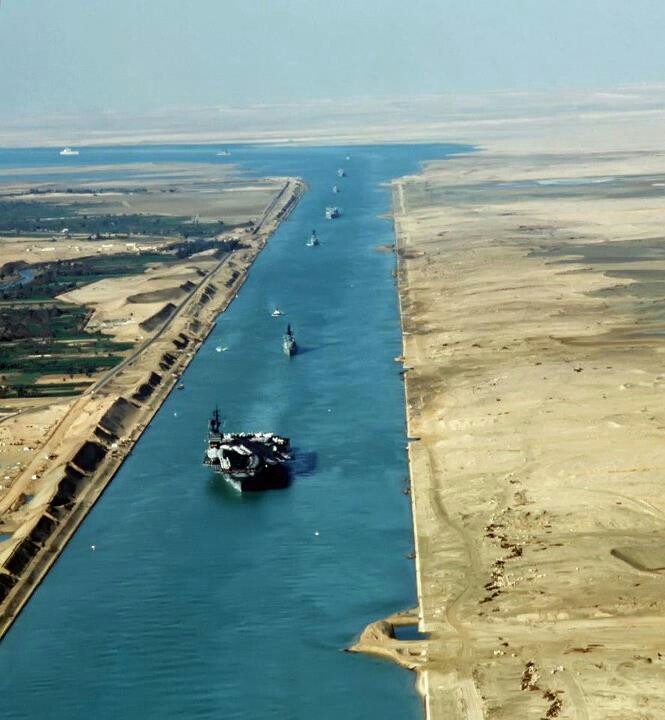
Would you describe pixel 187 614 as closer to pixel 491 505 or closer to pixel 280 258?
pixel 491 505

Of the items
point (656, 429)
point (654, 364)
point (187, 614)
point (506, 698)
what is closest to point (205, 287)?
point (654, 364)

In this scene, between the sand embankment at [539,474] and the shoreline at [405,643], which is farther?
the shoreline at [405,643]

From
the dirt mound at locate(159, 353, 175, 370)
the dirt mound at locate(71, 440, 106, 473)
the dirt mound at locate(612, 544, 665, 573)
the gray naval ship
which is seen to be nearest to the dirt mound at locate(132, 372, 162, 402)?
the dirt mound at locate(159, 353, 175, 370)

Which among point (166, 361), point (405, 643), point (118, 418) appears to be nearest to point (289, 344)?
point (166, 361)

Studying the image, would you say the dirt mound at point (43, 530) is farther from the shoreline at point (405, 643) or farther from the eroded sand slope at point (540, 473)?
the eroded sand slope at point (540, 473)

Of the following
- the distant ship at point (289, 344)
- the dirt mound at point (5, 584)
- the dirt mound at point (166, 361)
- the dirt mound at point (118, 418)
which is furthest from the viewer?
the distant ship at point (289, 344)

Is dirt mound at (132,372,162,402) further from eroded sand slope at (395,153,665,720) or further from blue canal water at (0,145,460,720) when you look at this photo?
eroded sand slope at (395,153,665,720)

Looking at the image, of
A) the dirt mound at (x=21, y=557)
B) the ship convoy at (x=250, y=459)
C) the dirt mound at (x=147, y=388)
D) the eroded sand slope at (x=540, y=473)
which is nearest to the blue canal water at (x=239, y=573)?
the ship convoy at (x=250, y=459)
